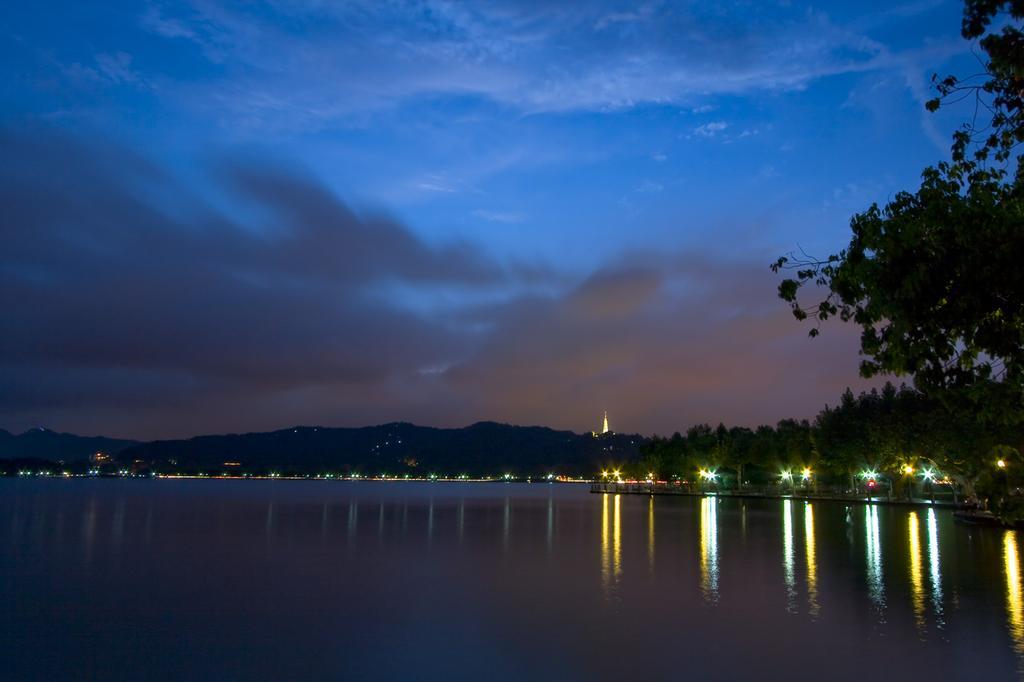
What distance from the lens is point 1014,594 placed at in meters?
25.6

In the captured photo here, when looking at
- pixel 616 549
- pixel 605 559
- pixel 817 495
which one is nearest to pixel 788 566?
pixel 605 559

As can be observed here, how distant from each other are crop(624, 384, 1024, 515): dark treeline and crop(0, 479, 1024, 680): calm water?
5289 mm

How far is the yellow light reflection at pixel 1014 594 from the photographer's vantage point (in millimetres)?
19320

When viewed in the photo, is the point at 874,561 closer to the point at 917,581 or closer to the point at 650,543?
the point at 917,581

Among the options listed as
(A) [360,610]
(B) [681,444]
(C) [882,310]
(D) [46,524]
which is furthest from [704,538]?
(B) [681,444]

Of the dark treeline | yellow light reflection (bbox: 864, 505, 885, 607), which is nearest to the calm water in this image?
yellow light reflection (bbox: 864, 505, 885, 607)

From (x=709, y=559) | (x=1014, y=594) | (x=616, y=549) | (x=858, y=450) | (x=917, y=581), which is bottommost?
(x=616, y=549)

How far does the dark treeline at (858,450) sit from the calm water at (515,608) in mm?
5289

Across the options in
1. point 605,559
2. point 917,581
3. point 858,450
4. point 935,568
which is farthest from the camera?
point 858,450

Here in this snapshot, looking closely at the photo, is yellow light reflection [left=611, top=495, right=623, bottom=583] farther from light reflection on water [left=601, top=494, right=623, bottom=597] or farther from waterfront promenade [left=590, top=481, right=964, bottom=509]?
waterfront promenade [left=590, top=481, right=964, bottom=509]

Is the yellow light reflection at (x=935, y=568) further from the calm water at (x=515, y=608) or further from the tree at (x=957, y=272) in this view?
the tree at (x=957, y=272)

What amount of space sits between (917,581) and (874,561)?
651 centimetres

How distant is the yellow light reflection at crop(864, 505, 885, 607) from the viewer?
26.2 metres

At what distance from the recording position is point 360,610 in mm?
23906
